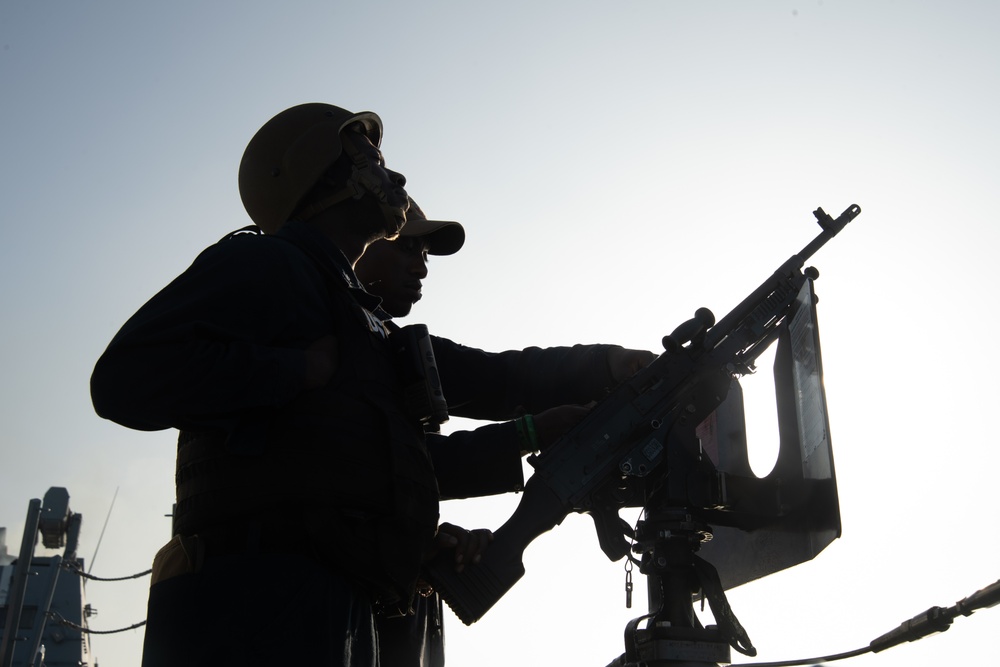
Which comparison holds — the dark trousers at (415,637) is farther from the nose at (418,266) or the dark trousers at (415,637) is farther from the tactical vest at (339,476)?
the nose at (418,266)

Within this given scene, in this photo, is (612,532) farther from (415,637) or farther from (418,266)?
(418,266)

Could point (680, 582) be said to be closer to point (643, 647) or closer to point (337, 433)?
point (643, 647)

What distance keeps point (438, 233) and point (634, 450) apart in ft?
5.07

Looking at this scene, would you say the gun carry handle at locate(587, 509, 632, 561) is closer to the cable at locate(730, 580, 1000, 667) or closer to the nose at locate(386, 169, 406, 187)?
the cable at locate(730, 580, 1000, 667)

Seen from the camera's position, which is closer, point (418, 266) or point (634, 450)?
point (634, 450)

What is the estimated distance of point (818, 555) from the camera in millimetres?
4020

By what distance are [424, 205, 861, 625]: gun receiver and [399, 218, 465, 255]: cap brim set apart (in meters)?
1.23

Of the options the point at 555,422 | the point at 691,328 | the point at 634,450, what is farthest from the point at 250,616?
the point at 691,328

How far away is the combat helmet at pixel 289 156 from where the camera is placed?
366 cm

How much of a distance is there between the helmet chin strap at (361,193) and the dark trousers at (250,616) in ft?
4.41

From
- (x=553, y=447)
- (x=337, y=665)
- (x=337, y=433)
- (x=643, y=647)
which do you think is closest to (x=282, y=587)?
(x=337, y=665)

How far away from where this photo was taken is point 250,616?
2648 mm

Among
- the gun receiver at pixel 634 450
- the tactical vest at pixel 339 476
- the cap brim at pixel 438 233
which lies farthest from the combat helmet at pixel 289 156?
the gun receiver at pixel 634 450

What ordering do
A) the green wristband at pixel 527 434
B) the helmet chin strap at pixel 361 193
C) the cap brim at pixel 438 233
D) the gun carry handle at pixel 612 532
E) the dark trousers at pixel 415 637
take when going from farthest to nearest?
the cap brim at pixel 438 233 < the gun carry handle at pixel 612 532 < the green wristband at pixel 527 434 < the dark trousers at pixel 415 637 < the helmet chin strap at pixel 361 193
